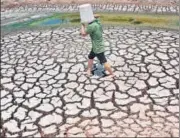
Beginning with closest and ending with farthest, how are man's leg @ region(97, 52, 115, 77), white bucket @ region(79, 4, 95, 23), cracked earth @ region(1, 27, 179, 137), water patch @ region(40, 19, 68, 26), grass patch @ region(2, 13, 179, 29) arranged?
cracked earth @ region(1, 27, 179, 137) → white bucket @ region(79, 4, 95, 23) → man's leg @ region(97, 52, 115, 77) → grass patch @ region(2, 13, 179, 29) → water patch @ region(40, 19, 68, 26)

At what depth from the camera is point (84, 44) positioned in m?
8.62

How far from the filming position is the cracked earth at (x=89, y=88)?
5344 millimetres

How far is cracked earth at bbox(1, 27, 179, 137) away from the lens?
534 centimetres

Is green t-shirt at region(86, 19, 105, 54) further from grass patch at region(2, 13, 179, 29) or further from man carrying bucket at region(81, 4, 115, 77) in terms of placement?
grass patch at region(2, 13, 179, 29)

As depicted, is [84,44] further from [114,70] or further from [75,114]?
[75,114]

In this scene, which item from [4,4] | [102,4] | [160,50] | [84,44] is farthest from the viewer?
[4,4]

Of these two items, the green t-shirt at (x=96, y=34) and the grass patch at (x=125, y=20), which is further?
the grass patch at (x=125, y=20)

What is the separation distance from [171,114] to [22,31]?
6185 mm

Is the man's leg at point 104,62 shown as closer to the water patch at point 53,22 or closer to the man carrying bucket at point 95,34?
the man carrying bucket at point 95,34

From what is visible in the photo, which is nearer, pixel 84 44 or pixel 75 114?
pixel 75 114

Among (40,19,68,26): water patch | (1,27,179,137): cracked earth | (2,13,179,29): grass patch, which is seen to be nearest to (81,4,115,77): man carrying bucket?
(1,27,179,137): cracked earth

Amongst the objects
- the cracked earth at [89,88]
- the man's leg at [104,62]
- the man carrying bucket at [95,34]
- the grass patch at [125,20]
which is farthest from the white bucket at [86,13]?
the grass patch at [125,20]

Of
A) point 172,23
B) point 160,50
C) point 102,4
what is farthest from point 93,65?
point 102,4

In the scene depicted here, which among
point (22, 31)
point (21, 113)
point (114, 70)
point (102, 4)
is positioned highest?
point (102, 4)
